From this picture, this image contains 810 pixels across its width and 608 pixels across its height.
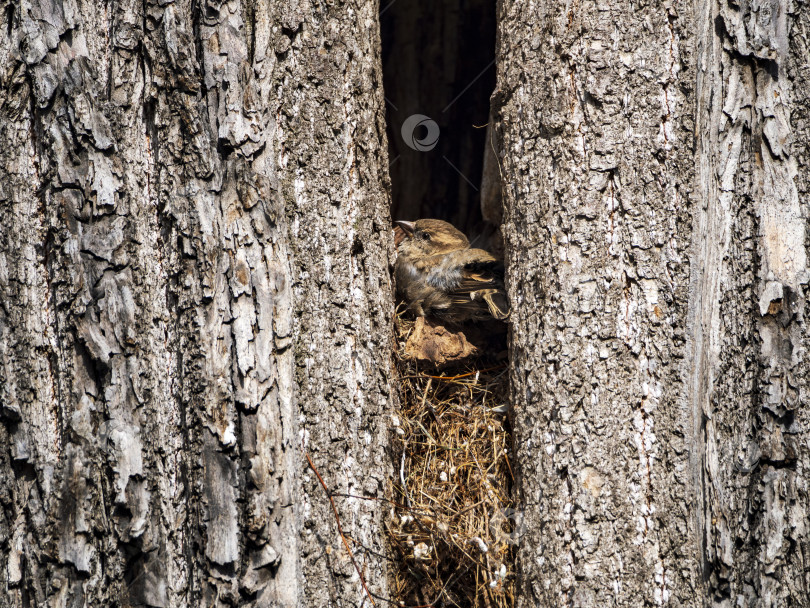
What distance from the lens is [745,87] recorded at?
262 centimetres

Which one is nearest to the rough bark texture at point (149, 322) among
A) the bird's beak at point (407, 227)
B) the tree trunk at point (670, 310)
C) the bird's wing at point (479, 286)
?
the tree trunk at point (670, 310)

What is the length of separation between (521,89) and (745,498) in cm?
176

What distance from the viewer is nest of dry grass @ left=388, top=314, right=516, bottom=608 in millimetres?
2854

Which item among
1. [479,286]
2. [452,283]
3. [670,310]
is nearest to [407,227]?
[452,283]

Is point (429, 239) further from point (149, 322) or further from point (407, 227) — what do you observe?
point (149, 322)

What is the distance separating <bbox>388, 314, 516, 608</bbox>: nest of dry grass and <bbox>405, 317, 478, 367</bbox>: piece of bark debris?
0.05 m

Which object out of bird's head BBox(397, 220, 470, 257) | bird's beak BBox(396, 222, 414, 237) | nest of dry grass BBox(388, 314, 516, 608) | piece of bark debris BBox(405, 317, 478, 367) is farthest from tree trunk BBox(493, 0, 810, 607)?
bird's beak BBox(396, 222, 414, 237)

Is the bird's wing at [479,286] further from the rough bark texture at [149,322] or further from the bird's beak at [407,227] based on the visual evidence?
the rough bark texture at [149,322]

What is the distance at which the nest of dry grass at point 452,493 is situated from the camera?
2854 millimetres

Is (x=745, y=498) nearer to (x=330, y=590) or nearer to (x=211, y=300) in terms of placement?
(x=330, y=590)

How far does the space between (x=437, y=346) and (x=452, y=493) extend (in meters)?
0.80

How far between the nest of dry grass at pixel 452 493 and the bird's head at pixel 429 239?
3.36 ft

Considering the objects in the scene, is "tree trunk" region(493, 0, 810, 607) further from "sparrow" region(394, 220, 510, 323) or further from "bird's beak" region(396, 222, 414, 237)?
"bird's beak" region(396, 222, 414, 237)

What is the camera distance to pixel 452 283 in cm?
404
